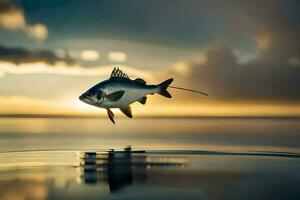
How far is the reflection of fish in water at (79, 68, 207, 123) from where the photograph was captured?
1909 centimetres

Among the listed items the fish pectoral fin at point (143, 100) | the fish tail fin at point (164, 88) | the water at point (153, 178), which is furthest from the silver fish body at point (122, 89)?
the water at point (153, 178)

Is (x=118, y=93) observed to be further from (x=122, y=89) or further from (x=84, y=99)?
(x=84, y=99)

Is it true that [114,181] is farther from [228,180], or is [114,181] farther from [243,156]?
[243,156]

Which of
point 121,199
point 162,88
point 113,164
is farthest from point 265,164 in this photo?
point 121,199

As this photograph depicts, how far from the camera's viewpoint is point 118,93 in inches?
760

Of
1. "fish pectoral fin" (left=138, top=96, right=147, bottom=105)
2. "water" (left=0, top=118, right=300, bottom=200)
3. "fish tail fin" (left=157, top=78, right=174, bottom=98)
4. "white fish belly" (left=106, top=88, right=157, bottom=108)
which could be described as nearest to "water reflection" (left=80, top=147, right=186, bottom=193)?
"water" (left=0, top=118, right=300, bottom=200)

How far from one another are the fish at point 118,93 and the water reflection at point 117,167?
304 centimetres

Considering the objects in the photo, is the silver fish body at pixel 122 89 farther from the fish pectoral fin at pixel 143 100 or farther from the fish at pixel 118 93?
the fish pectoral fin at pixel 143 100

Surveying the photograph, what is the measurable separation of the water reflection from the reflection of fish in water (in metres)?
3.05

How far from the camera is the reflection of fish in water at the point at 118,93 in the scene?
19.1 meters

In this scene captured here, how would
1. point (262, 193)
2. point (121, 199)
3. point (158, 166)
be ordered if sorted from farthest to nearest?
1. point (158, 166)
2. point (262, 193)
3. point (121, 199)

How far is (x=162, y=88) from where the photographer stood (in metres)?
20.7

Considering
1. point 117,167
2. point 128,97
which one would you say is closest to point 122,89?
point 128,97

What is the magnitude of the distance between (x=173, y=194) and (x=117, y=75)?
487cm
